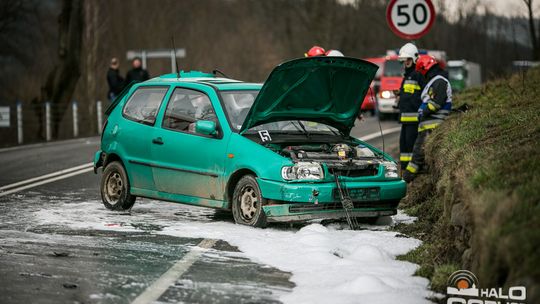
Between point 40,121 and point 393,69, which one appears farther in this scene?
point 393,69

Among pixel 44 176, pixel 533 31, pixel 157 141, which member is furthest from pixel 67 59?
pixel 157 141

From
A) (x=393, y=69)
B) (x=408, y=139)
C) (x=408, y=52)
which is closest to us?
(x=408, y=52)

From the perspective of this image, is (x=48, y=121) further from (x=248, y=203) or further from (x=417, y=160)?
(x=248, y=203)

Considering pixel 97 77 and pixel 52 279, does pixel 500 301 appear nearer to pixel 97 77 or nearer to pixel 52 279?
pixel 52 279

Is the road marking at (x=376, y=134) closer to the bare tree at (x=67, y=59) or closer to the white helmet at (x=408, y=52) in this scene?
the white helmet at (x=408, y=52)

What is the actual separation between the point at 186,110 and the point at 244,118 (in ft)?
2.60

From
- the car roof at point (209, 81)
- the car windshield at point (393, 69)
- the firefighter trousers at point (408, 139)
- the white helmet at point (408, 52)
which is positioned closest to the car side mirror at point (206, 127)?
the car roof at point (209, 81)

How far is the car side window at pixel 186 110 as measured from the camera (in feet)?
36.4

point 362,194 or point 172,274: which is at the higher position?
point 362,194

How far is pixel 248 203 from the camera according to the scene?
10.4 m

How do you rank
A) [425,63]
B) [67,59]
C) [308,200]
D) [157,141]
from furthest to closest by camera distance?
[67,59] < [425,63] < [157,141] < [308,200]

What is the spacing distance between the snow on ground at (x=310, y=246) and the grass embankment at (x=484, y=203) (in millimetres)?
273

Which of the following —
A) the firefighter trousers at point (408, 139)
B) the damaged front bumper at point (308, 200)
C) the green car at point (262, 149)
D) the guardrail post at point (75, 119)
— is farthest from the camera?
the guardrail post at point (75, 119)

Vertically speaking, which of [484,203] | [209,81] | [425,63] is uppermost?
[425,63]
